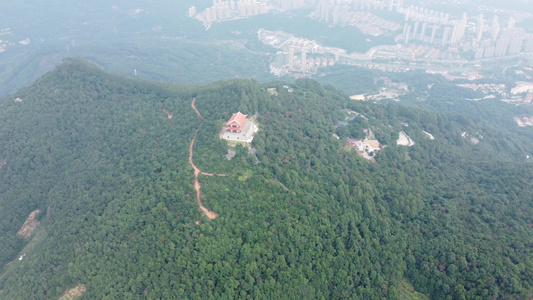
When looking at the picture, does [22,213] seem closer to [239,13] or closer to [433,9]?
[239,13]

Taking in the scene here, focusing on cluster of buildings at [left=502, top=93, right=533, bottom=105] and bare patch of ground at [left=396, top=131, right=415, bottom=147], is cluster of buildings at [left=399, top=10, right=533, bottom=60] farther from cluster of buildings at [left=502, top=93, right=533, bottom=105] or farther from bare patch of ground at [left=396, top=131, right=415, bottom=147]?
bare patch of ground at [left=396, top=131, right=415, bottom=147]

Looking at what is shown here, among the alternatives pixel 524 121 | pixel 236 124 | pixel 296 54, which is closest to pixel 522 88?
pixel 524 121

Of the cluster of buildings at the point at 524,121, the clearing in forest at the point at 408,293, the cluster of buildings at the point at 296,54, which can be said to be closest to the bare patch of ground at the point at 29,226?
the clearing in forest at the point at 408,293

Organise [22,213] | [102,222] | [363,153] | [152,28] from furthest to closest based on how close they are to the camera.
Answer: [152,28] → [363,153] → [22,213] → [102,222]

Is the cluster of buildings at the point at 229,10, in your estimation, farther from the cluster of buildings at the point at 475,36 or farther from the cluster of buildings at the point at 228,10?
the cluster of buildings at the point at 475,36

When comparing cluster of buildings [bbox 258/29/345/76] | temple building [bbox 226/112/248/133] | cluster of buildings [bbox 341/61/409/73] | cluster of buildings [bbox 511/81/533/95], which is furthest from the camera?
cluster of buildings [bbox 258/29/345/76]

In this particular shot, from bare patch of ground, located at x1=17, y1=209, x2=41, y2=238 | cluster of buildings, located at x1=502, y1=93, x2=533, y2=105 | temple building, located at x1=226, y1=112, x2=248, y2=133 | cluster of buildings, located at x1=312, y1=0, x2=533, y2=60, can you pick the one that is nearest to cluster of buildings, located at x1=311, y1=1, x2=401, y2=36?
cluster of buildings, located at x1=312, y1=0, x2=533, y2=60

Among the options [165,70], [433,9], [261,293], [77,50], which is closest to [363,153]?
[261,293]

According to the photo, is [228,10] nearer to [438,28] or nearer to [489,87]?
[438,28]
